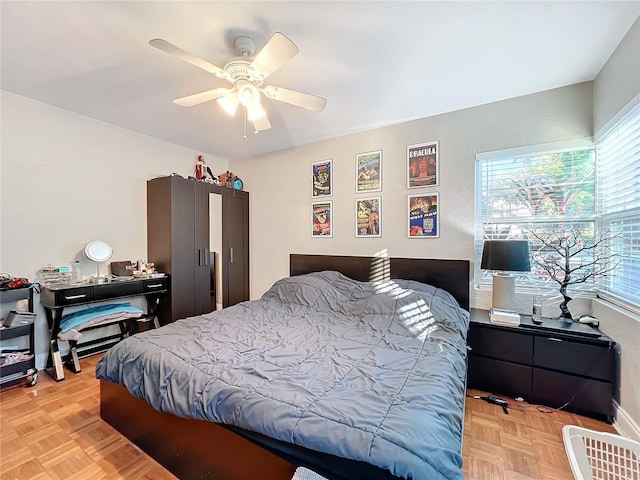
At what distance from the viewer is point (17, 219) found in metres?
2.57

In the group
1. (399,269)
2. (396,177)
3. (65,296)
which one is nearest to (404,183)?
(396,177)

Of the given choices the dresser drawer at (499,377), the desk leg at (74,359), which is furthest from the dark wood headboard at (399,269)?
the desk leg at (74,359)

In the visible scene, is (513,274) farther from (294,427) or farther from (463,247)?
(294,427)

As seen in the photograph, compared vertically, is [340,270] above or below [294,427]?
above

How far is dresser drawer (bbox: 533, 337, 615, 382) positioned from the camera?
193 centimetres

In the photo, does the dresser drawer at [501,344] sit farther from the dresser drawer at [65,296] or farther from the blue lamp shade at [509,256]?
the dresser drawer at [65,296]

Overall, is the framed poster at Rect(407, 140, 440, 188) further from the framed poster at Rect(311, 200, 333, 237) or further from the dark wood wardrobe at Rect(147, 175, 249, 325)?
the dark wood wardrobe at Rect(147, 175, 249, 325)

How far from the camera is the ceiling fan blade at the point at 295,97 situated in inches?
75.4

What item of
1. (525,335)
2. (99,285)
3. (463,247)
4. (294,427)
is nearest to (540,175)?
(463,247)

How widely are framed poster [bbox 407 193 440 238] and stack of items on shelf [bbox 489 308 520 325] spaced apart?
2.95ft

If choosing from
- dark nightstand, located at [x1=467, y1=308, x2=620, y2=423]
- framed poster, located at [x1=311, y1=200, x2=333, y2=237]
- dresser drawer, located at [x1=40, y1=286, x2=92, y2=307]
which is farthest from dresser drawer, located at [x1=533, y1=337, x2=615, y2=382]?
dresser drawer, located at [x1=40, y1=286, x2=92, y2=307]

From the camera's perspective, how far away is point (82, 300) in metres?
2.69

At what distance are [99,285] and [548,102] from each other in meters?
4.50

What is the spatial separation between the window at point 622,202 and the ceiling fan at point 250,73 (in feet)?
6.78
